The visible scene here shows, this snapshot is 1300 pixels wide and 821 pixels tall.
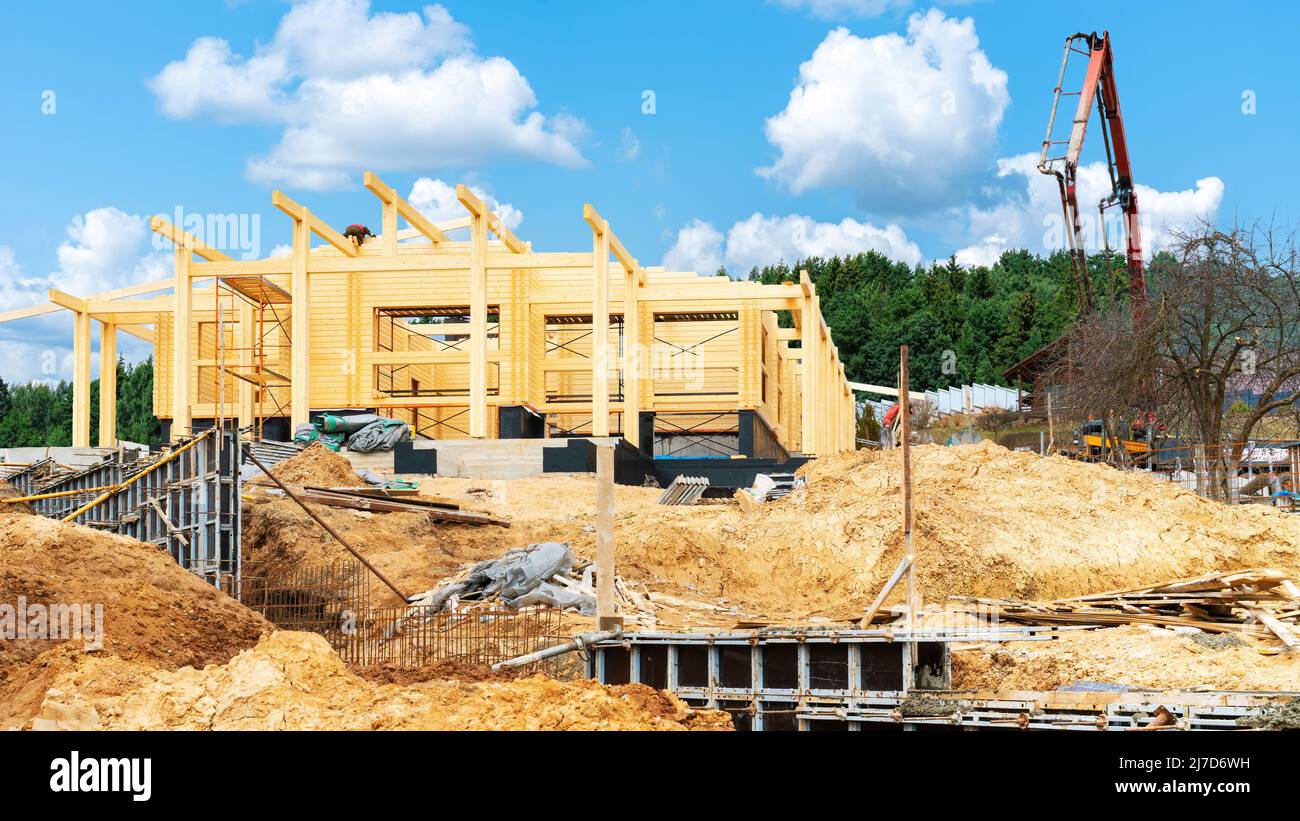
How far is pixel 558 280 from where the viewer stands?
40.2 meters

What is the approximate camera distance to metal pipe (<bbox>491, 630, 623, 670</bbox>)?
44.8 ft

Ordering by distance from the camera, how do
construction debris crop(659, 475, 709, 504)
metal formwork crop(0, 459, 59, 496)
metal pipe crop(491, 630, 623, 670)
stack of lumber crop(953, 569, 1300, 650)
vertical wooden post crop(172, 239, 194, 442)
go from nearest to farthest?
metal pipe crop(491, 630, 623, 670), stack of lumber crop(953, 569, 1300, 650), metal formwork crop(0, 459, 59, 496), construction debris crop(659, 475, 709, 504), vertical wooden post crop(172, 239, 194, 442)

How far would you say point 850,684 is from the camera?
43.9 ft

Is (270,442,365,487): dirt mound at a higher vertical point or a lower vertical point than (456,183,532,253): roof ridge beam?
lower

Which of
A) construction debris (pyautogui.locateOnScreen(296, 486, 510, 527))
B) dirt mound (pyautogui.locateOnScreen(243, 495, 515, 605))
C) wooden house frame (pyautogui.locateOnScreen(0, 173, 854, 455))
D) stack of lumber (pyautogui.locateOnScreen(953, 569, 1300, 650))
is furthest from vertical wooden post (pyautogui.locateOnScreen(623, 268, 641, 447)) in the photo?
stack of lumber (pyautogui.locateOnScreen(953, 569, 1300, 650))

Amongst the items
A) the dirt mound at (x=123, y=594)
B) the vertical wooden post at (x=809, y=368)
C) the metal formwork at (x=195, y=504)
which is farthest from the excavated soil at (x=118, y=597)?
the vertical wooden post at (x=809, y=368)

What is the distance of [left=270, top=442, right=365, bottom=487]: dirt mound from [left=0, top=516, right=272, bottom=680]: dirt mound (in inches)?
436

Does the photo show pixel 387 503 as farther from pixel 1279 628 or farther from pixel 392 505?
pixel 1279 628

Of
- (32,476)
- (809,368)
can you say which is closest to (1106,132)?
(809,368)

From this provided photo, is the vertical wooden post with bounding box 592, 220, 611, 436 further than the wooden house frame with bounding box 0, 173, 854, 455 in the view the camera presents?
No

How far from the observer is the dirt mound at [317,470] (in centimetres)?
2636

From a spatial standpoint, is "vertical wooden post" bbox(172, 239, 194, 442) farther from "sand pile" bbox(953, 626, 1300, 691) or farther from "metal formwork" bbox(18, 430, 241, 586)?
"sand pile" bbox(953, 626, 1300, 691)
